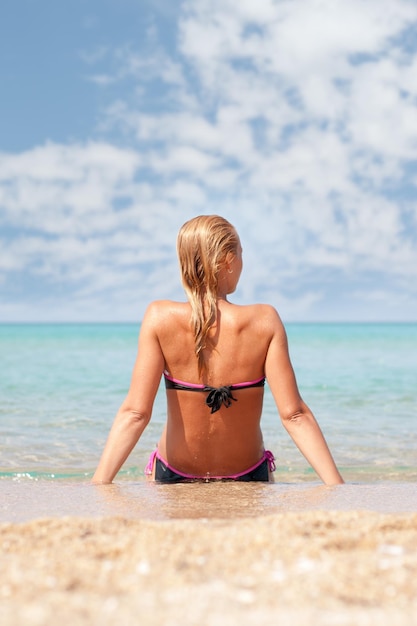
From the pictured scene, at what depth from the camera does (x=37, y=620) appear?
64.2 inches

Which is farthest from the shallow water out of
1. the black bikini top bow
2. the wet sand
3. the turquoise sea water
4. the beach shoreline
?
the turquoise sea water

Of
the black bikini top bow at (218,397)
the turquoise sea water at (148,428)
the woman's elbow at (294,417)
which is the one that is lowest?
the turquoise sea water at (148,428)

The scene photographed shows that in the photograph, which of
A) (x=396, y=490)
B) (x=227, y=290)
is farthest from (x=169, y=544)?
(x=396, y=490)

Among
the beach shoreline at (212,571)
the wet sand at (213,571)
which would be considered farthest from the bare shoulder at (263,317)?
the beach shoreline at (212,571)

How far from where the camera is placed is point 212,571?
A: 77.5 inches

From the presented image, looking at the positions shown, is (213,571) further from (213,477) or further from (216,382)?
(213,477)

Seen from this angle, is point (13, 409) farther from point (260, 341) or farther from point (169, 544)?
point (169, 544)

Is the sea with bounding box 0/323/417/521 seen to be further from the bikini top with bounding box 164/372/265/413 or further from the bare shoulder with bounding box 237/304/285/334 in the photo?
the bare shoulder with bounding box 237/304/285/334

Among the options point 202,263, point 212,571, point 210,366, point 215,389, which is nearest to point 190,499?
point 215,389

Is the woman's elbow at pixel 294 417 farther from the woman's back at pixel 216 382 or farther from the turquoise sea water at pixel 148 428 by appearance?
the turquoise sea water at pixel 148 428

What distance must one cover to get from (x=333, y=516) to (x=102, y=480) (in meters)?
1.70

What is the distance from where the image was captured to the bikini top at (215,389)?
3691 mm

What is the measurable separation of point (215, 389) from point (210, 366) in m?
0.13

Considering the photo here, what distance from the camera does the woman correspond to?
3.65 meters
